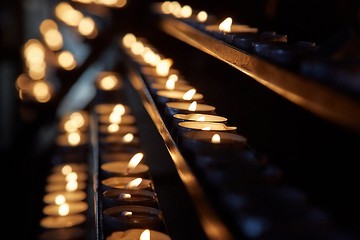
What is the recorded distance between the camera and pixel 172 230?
2689 mm

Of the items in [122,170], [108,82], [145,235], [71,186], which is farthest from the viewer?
[108,82]

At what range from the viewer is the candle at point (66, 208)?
9.99 ft

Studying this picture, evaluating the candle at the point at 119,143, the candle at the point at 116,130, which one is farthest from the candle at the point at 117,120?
the candle at the point at 119,143

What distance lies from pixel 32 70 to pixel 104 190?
4622mm

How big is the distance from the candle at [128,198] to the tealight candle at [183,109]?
35 centimetres

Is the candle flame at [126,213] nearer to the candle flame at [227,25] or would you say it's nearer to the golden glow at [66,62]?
the candle flame at [227,25]

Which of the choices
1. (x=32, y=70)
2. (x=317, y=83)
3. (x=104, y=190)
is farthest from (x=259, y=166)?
(x=32, y=70)

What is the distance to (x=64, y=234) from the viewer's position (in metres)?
2.82

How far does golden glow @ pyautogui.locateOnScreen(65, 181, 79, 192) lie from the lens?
335 cm

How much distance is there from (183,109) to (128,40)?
8.96 feet

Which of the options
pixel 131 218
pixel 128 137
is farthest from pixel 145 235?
pixel 128 137

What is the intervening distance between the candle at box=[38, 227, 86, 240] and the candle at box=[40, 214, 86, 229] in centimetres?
5

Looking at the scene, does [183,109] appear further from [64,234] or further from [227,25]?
[64,234]

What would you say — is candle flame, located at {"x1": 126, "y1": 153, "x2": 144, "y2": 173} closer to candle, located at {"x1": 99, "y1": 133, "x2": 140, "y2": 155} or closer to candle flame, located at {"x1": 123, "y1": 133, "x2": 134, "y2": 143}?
candle, located at {"x1": 99, "y1": 133, "x2": 140, "y2": 155}
